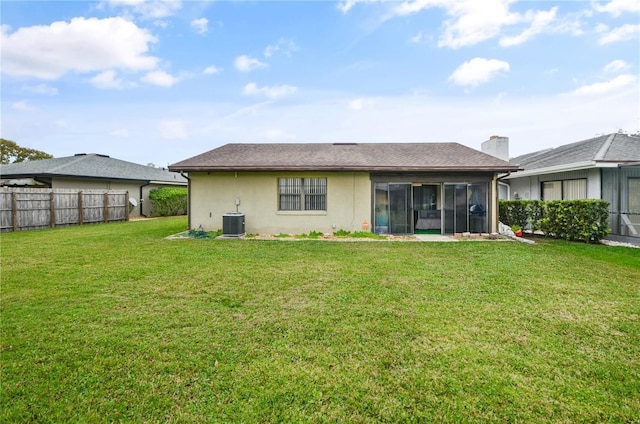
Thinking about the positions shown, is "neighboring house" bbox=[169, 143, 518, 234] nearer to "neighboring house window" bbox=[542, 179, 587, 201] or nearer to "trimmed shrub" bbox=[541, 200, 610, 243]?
"trimmed shrub" bbox=[541, 200, 610, 243]

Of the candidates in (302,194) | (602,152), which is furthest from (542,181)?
(302,194)

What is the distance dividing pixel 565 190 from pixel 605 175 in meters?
1.67

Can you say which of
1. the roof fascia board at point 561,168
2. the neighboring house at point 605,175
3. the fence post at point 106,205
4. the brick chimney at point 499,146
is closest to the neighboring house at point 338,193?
the roof fascia board at point 561,168

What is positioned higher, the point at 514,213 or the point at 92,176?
Answer: the point at 92,176

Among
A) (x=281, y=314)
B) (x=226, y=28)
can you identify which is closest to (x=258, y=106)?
(x=226, y=28)

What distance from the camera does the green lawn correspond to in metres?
2.29

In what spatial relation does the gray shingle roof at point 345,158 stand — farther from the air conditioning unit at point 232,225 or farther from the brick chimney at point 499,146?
the air conditioning unit at point 232,225

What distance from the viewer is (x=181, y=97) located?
17.2m

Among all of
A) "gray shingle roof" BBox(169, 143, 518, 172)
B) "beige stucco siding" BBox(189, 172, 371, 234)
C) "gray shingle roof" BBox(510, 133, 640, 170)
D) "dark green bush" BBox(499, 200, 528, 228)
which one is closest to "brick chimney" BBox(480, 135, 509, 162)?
"gray shingle roof" BBox(510, 133, 640, 170)

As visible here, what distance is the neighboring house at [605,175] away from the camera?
9.94 m

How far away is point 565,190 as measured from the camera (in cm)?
1193

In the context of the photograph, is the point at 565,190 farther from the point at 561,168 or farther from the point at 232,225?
the point at 232,225

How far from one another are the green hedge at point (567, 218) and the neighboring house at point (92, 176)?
815 inches

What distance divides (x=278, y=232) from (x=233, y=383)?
904 cm
